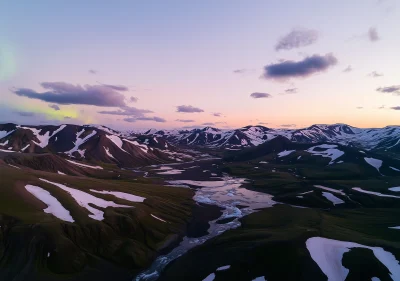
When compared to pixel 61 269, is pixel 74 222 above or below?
above

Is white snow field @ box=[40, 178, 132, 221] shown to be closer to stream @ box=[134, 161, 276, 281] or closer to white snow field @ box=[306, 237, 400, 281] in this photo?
Answer: stream @ box=[134, 161, 276, 281]

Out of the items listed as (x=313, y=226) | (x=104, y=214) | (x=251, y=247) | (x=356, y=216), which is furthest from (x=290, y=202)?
(x=104, y=214)

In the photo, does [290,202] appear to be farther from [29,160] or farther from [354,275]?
[29,160]

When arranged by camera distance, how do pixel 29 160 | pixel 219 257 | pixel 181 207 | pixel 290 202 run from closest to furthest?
pixel 219 257
pixel 181 207
pixel 290 202
pixel 29 160

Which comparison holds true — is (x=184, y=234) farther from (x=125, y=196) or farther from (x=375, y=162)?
(x=375, y=162)

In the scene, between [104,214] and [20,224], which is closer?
[20,224]

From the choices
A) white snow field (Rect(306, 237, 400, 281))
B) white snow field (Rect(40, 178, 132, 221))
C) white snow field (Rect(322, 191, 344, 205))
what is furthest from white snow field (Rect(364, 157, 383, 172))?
white snow field (Rect(40, 178, 132, 221))

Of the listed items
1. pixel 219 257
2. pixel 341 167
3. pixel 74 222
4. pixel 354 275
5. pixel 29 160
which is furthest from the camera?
pixel 341 167

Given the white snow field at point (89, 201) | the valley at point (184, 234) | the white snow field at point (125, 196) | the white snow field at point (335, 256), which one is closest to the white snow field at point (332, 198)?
the valley at point (184, 234)
